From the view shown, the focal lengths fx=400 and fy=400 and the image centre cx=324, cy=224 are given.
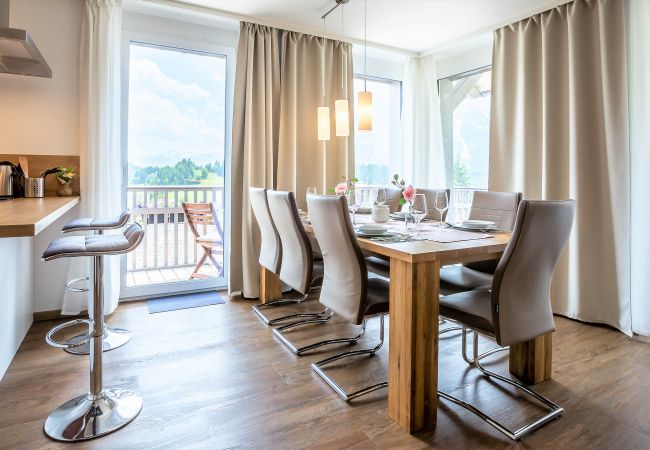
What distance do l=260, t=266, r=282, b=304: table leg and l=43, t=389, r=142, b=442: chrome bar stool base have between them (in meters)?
1.61

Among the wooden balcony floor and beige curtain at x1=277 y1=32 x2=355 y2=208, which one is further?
the wooden balcony floor

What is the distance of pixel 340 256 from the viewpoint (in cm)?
199

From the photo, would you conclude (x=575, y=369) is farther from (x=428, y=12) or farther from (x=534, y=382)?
(x=428, y=12)

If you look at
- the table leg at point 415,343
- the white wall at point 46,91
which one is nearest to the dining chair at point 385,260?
the table leg at point 415,343

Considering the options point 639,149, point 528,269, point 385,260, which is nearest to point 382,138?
point 385,260

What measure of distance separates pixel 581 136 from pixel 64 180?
391 centimetres

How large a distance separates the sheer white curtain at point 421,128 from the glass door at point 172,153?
7.11 feet

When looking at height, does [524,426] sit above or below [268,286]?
below

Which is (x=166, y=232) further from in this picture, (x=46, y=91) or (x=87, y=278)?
(x=87, y=278)

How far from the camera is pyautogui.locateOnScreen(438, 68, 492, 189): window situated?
179 inches

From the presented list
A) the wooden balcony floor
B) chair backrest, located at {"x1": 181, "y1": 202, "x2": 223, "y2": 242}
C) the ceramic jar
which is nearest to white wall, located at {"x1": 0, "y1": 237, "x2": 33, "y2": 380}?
the wooden balcony floor

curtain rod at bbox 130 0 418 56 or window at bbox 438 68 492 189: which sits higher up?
curtain rod at bbox 130 0 418 56

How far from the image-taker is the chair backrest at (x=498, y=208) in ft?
8.58

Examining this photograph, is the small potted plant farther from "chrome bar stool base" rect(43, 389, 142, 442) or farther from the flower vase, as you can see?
"chrome bar stool base" rect(43, 389, 142, 442)
